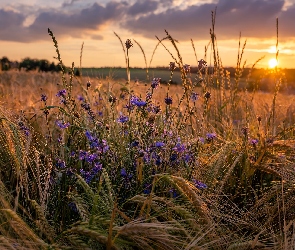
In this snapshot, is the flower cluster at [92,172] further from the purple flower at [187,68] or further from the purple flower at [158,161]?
the purple flower at [187,68]

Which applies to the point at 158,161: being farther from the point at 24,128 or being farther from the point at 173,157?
the point at 24,128

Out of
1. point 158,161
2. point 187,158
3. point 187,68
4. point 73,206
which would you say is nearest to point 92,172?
point 73,206

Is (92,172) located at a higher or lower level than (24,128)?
lower

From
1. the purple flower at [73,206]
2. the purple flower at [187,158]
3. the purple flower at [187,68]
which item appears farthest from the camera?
the purple flower at [187,68]

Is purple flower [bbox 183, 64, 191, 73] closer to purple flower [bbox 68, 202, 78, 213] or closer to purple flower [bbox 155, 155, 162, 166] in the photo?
purple flower [bbox 155, 155, 162, 166]

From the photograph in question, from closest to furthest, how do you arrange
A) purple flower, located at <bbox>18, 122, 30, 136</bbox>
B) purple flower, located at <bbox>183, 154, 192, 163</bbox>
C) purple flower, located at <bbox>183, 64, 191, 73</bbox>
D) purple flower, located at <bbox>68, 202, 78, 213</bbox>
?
purple flower, located at <bbox>68, 202, 78, 213</bbox>, purple flower, located at <bbox>183, 154, 192, 163</bbox>, purple flower, located at <bbox>18, 122, 30, 136</bbox>, purple flower, located at <bbox>183, 64, 191, 73</bbox>

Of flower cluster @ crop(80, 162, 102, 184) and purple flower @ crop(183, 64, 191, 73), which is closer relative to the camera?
flower cluster @ crop(80, 162, 102, 184)

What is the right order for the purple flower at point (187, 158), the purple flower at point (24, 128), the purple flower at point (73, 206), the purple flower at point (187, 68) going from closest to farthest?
the purple flower at point (73, 206), the purple flower at point (187, 158), the purple flower at point (24, 128), the purple flower at point (187, 68)

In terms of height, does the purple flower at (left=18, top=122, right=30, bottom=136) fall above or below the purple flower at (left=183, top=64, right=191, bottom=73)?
below

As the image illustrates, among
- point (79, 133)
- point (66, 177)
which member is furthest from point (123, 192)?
point (79, 133)

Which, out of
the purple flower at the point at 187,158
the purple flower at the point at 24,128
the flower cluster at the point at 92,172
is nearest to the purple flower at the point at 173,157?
the purple flower at the point at 187,158

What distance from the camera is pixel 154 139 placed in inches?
91.1

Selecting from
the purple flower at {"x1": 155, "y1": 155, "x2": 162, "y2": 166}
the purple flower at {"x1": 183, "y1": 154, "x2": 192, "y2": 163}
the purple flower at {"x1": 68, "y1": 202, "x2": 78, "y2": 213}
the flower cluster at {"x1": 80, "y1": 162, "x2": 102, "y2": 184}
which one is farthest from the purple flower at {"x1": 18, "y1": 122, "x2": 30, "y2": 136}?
the purple flower at {"x1": 183, "y1": 154, "x2": 192, "y2": 163}

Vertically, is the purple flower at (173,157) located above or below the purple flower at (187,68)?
below
